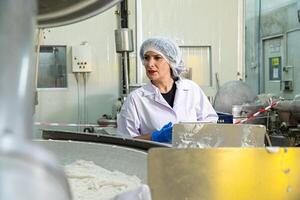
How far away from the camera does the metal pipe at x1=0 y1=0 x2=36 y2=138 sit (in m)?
0.25

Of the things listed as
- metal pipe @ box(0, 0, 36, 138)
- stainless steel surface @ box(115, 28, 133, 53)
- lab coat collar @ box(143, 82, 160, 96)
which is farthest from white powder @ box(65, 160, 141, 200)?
stainless steel surface @ box(115, 28, 133, 53)

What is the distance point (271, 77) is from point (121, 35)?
2550 millimetres

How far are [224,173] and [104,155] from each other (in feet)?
2.10

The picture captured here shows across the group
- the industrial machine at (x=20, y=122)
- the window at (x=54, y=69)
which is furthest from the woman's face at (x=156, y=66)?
the industrial machine at (x=20, y=122)

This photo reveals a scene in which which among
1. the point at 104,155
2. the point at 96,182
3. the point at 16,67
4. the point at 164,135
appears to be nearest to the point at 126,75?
the point at 164,135

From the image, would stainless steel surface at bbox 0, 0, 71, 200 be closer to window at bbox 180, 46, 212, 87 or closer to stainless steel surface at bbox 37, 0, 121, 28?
stainless steel surface at bbox 37, 0, 121, 28

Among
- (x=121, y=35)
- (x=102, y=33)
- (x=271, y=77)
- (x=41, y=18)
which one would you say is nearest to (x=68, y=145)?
(x=41, y=18)

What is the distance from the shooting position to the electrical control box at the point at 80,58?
265 centimetres

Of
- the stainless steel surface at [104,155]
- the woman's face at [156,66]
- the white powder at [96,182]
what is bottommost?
the white powder at [96,182]

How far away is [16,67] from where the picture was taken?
0.28 metres

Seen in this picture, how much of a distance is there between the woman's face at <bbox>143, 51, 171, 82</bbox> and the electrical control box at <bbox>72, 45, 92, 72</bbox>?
36.5 inches

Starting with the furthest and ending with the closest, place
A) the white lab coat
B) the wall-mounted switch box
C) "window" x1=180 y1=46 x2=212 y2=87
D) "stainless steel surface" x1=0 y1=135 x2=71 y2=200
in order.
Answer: the wall-mounted switch box < "window" x1=180 y1=46 x2=212 y2=87 < the white lab coat < "stainless steel surface" x1=0 y1=135 x2=71 y2=200

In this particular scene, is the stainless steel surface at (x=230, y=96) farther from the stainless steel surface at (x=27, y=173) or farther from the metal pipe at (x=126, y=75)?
the stainless steel surface at (x=27, y=173)

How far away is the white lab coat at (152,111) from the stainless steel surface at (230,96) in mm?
820
